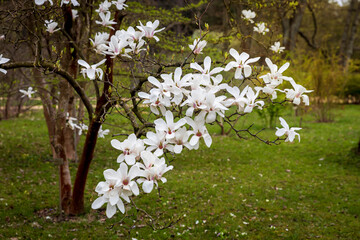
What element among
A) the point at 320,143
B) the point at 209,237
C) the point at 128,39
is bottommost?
the point at 209,237

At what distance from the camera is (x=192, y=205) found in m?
5.30

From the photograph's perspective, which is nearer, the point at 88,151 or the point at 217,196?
the point at 88,151

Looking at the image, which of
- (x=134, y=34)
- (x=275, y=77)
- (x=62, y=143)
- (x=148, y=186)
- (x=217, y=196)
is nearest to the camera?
(x=148, y=186)

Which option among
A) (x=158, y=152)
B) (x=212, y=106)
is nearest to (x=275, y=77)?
(x=212, y=106)

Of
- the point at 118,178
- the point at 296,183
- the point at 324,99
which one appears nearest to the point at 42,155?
the point at 296,183

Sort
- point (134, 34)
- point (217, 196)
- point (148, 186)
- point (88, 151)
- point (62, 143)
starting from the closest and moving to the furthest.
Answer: point (148, 186) → point (134, 34) → point (88, 151) → point (62, 143) → point (217, 196)

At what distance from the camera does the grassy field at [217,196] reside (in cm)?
Result: 441

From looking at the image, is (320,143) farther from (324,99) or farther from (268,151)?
(324,99)

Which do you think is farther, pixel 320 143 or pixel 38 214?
pixel 320 143

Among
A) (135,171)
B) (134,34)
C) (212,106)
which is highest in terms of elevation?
(134,34)

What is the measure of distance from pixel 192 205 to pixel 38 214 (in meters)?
2.19

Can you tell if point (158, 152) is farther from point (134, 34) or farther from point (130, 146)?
point (134, 34)

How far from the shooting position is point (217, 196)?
5.72 m

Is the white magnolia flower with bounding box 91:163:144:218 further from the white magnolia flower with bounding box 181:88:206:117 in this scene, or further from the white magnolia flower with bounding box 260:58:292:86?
the white magnolia flower with bounding box 260:58:292:86
